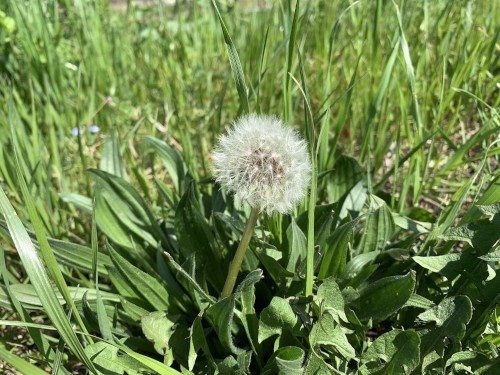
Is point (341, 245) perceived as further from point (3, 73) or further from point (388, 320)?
point (3, 73)

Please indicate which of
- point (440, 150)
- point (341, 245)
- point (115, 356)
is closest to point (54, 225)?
point (115, 356)

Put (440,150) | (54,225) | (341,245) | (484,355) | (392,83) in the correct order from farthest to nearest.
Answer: (440,150) < (392,83) < (54,225) < (341,245) < (484,355)

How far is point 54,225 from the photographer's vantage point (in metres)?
2.07

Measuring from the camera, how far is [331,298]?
1.42 meters

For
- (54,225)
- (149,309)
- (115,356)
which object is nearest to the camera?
(115,356)

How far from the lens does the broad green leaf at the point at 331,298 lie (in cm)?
140

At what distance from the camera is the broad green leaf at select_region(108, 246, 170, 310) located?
5.17 ft

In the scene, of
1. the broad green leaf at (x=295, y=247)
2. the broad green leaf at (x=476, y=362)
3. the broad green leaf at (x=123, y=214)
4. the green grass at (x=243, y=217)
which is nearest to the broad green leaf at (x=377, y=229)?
the green grass at (x=243, y=217)

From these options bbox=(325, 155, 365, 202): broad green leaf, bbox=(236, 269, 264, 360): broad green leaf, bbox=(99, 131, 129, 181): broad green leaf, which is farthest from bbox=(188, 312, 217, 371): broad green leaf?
bbox=(99, 131, 129, 181): broad green leaf

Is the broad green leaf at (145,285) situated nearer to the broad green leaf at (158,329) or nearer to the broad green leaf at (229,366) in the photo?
the broad green leaf at (158,329)

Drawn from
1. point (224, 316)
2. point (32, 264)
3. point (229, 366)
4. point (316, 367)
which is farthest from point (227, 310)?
point (32, 264)

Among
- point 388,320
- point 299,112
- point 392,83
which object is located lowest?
point 388,320

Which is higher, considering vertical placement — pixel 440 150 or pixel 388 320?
pixel 440 150

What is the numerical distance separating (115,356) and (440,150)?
1.65 meters
